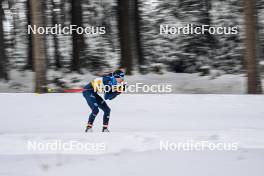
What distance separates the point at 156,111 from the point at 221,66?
11018 mm

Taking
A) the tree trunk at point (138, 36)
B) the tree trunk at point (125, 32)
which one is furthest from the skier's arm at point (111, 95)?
the tree trunk at point (138, 36)

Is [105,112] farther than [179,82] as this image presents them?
No

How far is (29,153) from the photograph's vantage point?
770cm

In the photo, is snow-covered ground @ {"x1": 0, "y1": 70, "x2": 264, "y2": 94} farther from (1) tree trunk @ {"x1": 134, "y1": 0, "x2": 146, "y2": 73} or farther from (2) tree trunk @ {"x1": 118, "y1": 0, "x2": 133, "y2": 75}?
(1) tree trunk @ {"x1": 134, "y1": 0, "x2": 146, "y2": 73}

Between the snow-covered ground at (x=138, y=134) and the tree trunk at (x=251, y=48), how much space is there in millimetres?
1610

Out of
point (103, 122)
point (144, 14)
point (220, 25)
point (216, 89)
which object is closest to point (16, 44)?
point (144, 14)

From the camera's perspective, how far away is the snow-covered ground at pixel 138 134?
7.38 m

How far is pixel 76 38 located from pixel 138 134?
11586 millimetres

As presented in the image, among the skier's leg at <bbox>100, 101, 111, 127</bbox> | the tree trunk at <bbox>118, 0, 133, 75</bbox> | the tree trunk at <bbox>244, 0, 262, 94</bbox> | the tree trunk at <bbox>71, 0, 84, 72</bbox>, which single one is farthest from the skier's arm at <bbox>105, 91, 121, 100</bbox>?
the tree trunk at <bbox>71, 0, 84, 72</bbox>

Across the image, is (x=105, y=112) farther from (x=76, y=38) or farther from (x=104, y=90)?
(x=76, y=38)

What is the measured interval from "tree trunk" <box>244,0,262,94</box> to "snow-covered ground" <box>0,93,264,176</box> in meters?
1.61

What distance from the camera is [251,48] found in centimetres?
1290

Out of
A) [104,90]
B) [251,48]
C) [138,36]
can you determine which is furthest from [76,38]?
[104,90]

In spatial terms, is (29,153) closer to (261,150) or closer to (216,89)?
(261,150)
